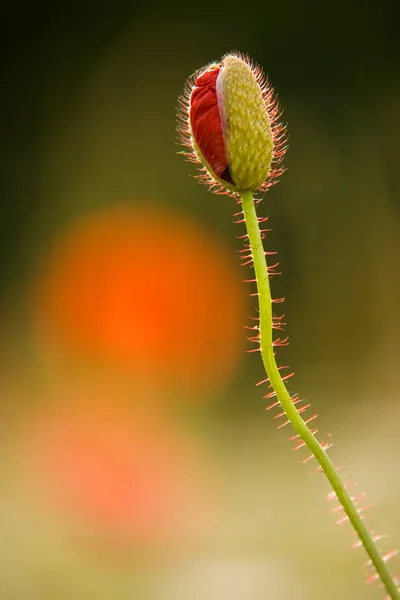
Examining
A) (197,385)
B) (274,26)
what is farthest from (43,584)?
(274,26)

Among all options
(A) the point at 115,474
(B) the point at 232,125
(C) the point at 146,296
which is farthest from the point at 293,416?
(C) the point at 146,296

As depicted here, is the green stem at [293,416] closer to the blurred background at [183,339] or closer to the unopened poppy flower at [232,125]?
the unopened poppy flower at [232,125]

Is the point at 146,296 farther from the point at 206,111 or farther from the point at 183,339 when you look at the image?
the point at 206,111

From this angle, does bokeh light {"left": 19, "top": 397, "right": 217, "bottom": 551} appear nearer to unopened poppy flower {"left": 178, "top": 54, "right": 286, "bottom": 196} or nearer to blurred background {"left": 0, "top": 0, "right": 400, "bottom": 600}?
blurred background {"left": 0, "top": 0, "right": 400, "bottom": 600}

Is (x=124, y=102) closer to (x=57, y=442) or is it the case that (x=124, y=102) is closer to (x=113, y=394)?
(x=113, y=394)

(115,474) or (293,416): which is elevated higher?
(115,474)

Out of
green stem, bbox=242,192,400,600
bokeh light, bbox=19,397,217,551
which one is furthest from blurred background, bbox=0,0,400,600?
green stem, bbox=242,192,400,600
